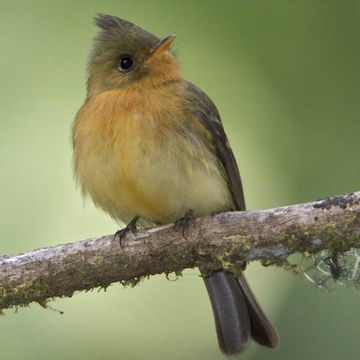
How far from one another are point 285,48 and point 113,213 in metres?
1.65

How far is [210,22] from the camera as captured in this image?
6137 millimetres

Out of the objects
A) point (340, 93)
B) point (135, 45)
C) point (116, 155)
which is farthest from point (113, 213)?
point (340, 93)

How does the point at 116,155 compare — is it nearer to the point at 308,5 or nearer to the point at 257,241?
the point at 257,241

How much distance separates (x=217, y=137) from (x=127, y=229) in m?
0.80

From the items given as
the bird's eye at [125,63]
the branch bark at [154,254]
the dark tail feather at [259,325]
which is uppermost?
the bird's eye at [125,63]

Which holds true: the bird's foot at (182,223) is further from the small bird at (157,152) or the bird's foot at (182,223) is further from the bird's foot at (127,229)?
the bird's foot at (127,229)

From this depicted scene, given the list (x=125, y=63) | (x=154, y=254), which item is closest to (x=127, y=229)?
(x=154, y=254)

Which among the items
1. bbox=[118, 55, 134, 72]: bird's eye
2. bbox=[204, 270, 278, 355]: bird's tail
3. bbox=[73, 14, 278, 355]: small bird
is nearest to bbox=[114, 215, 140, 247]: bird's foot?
bbox=[73, 14, 278, 355]: small bird

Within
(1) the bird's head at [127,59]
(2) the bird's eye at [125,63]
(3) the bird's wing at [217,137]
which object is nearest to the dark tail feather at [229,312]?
(3) the bird's wing at [217,137]

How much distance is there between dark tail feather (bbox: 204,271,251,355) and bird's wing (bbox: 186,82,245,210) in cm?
43

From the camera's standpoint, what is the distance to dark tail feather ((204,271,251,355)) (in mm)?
5141

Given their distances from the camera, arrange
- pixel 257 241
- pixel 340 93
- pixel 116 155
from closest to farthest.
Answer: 1. pixel 257 241
2. pixel 116 155
3. pixel 340 93

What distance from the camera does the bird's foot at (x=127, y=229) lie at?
→ 476 cm

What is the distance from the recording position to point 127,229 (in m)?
4.93
